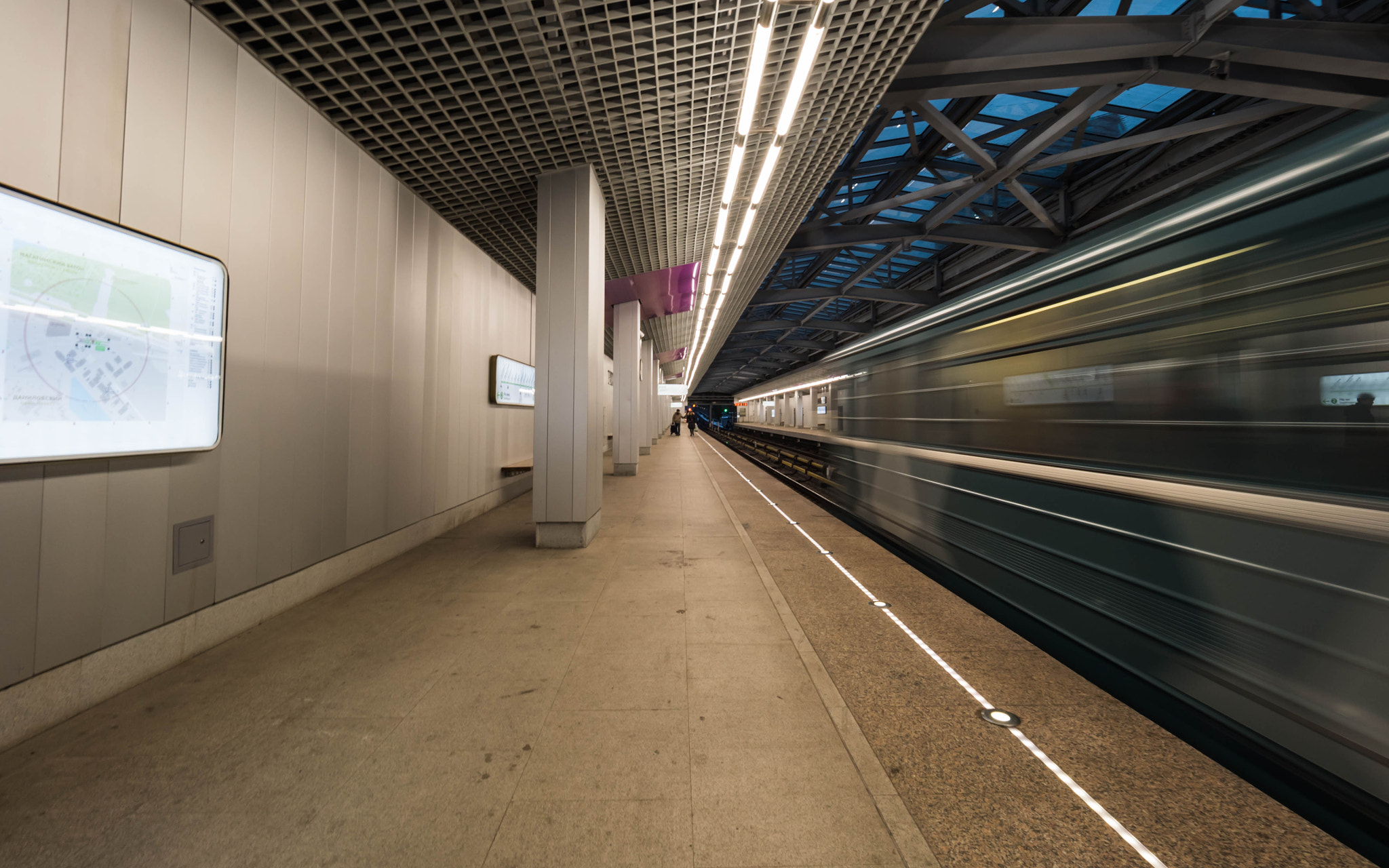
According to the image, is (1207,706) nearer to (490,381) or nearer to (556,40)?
(556,40)

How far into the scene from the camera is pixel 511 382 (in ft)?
26.8

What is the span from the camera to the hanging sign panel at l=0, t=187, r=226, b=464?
2.18 meters

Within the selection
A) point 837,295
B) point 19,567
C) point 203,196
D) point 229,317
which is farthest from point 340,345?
point 837,295

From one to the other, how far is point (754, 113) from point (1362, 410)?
174 inches

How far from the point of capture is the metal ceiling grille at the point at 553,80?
335 centimetres

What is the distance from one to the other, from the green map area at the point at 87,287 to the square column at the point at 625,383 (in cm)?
986

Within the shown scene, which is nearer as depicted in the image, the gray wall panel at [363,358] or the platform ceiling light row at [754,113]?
the platform ceiling light row at [754,113]

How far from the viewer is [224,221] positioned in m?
3.17

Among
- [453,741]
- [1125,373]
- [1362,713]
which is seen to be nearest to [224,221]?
[453,741]

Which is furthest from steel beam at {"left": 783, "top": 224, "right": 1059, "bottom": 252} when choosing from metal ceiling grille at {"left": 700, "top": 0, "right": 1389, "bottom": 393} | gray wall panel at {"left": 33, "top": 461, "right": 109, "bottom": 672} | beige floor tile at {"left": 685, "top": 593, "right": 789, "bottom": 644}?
gray wall panel at {"left": 33, "top": 461, "right": 109, "bottom": 672}

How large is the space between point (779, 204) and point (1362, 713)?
6.84 m

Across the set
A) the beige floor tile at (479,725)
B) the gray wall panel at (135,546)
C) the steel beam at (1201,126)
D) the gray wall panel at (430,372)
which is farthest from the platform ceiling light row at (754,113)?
the steel beam at (1201,126)

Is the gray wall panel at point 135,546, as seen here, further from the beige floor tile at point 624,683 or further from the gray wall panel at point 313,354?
the beige floor tile at point 624,683

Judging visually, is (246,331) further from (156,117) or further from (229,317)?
(156,117)
